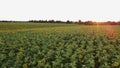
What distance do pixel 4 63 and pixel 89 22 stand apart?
96613mm

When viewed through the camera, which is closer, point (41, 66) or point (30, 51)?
point (41, 66)

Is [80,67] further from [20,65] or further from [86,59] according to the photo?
[20,65]

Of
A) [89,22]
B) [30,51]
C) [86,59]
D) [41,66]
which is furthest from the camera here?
[89,22]

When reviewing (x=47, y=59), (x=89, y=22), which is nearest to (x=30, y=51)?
(x=47, y=59)

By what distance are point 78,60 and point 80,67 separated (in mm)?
616

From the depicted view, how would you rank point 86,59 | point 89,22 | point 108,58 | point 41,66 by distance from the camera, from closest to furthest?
1. point 41,66
2. point 86,59
3. point 108,58
4. point 89,22

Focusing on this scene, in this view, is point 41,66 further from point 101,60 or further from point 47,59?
point 101,60

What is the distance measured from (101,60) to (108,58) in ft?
2.12

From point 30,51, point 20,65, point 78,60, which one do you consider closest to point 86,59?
point 78,60

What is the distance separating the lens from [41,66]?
7789 millimetres

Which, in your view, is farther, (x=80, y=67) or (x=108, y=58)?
(x=108, y=58)

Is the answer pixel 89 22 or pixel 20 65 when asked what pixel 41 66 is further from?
pixel 89 22

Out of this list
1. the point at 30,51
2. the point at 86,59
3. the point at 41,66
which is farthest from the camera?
the point at 30,51

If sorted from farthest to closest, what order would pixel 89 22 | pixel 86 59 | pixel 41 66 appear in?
pixel 89 22
pixel 86 59
pixel 41 66
